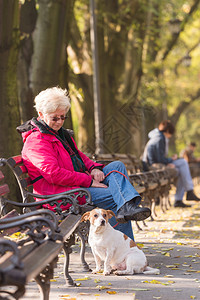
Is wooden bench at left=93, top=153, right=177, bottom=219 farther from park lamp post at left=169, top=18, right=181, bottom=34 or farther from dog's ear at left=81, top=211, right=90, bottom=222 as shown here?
park lamp post at left=169, top=18, right=181, bottom=34

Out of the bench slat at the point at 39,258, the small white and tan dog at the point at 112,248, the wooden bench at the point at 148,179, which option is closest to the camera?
the bench slat at the point at 39,258

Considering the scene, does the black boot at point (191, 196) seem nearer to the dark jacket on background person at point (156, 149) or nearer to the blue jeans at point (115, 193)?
the dark jacket on background person at point (156, 149)

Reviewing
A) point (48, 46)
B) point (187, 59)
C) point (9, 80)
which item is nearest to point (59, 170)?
point (9, 80)

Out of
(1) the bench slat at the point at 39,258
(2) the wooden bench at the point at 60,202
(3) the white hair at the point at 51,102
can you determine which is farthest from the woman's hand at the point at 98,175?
(1) the bench slat at the point at 39,258

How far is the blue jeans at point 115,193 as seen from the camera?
20.0ft

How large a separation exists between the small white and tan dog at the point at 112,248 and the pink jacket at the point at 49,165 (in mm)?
563

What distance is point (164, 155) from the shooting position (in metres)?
14.4

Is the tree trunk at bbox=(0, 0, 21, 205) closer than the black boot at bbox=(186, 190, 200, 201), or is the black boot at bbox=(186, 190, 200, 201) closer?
the tree trunk at bbox=(0, 0, 21, 205)

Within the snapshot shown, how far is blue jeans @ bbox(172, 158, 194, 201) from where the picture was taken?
Answer: 14.9 m

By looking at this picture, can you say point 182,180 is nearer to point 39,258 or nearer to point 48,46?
point 48,46

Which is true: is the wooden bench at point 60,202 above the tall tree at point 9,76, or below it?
below

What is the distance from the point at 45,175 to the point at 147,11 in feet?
58.7

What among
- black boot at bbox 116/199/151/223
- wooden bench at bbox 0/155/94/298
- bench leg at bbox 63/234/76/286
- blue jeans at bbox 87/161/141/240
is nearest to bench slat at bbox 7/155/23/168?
wooden bench at bbox 0/155/94/298

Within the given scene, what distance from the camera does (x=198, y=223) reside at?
36.1 ft
